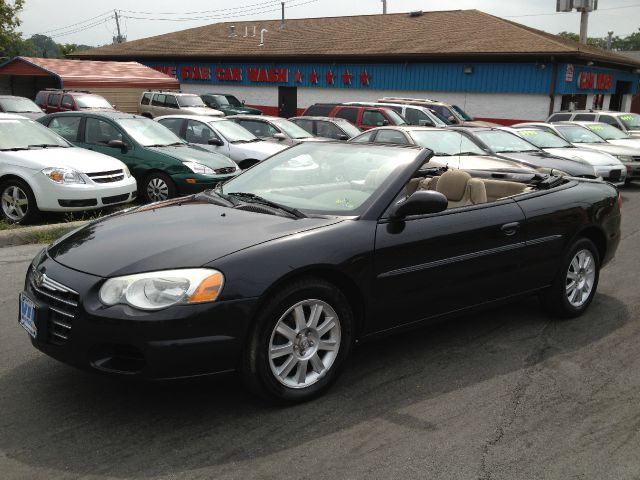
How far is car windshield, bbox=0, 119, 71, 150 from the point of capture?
890cm

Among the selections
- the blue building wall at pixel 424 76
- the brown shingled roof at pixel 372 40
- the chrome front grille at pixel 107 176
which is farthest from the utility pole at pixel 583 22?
the chrome front grille at pixel 107 176

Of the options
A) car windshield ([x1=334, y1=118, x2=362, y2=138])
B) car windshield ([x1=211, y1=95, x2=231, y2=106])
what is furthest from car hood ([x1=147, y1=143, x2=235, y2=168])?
car windshield ([x1=211, y1=95, x2=231, y2=106])

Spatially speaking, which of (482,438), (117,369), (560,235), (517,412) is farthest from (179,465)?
(560,235)

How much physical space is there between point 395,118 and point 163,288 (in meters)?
15.1

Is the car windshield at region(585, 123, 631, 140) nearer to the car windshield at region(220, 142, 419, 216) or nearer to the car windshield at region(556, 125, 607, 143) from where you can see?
the car windshield at region(556, 125, 607, 143)

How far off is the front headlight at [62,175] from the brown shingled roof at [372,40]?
72.3 feet

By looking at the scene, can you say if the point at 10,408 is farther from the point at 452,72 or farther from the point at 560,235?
the point at 452,72

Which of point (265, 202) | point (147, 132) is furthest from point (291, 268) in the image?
point (147, 132)

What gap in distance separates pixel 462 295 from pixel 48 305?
2.57m

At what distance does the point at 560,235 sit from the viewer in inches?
205

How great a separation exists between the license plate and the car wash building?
84.1 ft

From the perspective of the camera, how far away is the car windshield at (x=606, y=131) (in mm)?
17094

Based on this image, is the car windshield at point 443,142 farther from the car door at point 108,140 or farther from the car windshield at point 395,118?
the car windshield at point 395,118

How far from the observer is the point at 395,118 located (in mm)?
17750
